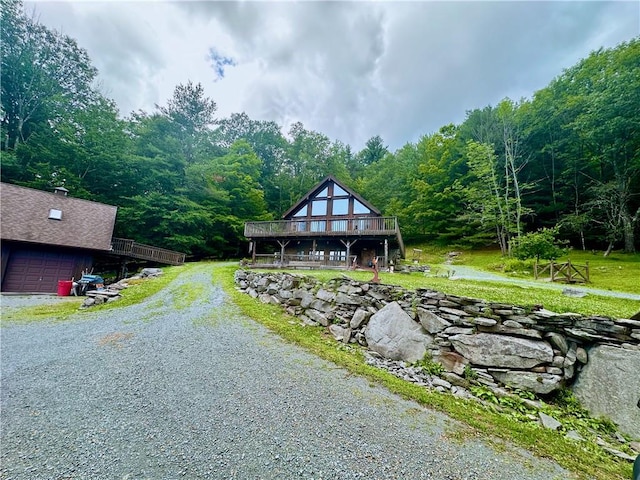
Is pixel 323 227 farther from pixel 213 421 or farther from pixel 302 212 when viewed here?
pixel 213 421

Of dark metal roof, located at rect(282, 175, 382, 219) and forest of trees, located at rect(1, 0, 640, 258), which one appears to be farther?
dark metal roof, located at rect(282, 175, 382, 219)

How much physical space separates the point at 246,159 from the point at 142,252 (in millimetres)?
13234

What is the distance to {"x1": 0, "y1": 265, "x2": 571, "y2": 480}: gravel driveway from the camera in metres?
2.41

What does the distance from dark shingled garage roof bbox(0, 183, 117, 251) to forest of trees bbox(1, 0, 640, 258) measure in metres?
4.02

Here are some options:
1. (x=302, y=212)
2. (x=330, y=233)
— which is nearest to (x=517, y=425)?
(x=330, y=233)

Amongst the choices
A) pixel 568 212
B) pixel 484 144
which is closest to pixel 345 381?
pixel 484 144

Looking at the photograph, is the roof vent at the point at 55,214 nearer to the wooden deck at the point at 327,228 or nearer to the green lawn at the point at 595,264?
the wooden deck at the point at 327,228

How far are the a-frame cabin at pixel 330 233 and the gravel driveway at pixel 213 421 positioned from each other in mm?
10178

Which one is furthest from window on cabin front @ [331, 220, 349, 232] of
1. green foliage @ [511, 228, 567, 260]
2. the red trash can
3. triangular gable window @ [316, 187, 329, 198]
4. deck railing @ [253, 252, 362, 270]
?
the red trash can

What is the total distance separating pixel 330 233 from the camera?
15.5 meters

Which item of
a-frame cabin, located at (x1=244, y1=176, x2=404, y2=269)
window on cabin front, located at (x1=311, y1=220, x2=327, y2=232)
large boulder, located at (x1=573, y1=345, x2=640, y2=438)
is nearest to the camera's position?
large boulder, located at (x1=573, y1=345, x2=640, y2=438)

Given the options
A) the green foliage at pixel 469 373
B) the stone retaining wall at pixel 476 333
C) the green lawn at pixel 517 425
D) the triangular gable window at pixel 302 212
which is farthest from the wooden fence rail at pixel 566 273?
the triangular gable window at pixel 302 212

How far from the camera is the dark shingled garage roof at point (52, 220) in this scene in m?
12.1

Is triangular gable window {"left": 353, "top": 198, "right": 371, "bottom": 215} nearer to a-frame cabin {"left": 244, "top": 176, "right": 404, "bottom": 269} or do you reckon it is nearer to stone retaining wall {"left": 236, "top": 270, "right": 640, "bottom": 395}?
a-frame cabin {"left": 244, "top": 176, "right": 404, "bottom": 269}
